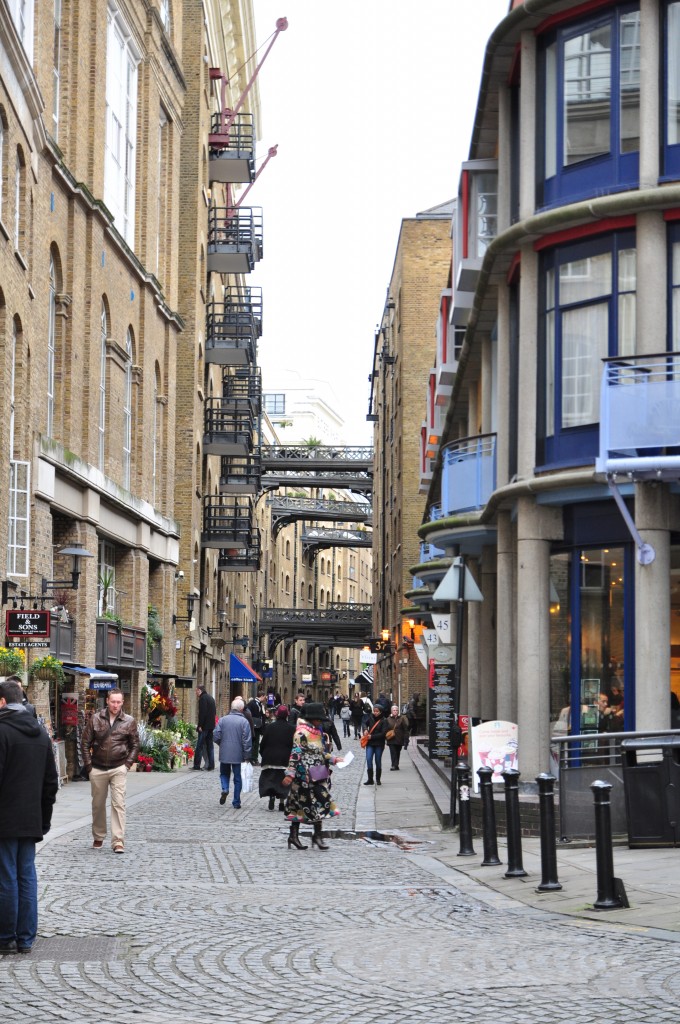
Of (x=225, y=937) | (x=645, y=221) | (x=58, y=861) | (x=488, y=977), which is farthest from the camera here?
(x=645, y=221)

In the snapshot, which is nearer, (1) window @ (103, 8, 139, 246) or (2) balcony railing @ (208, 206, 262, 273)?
(1) window @ (103, 8, 139, 246)

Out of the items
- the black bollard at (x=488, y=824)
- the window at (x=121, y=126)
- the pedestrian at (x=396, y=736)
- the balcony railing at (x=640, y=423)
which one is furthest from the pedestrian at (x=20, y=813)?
the window at (x=121, y=126)

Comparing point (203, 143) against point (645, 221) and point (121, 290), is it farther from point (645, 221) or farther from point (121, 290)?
point (645, 221)

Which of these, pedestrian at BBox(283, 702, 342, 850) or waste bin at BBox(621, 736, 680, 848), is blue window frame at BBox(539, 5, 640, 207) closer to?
waste bin at BBox(621, 736, 680, 848)

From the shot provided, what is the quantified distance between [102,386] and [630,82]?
17576 mm

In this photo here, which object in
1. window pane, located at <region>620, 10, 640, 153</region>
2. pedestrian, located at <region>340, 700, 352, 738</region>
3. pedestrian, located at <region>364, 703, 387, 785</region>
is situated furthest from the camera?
pedestrian, located at <region>340, 700, 352, 738</region>

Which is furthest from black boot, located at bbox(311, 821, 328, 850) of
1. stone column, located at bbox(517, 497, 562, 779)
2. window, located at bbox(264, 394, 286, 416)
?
window, located at bbox(264, 394, 286, 416)

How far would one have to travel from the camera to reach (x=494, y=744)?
17.8m

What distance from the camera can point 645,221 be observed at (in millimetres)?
17469

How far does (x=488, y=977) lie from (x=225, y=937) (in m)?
2.27

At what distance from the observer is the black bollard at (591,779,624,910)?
1081 cm

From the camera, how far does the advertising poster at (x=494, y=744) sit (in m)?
17.7

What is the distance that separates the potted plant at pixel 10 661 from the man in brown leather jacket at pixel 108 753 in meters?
4.66

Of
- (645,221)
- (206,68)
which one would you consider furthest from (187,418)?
(645,221)
